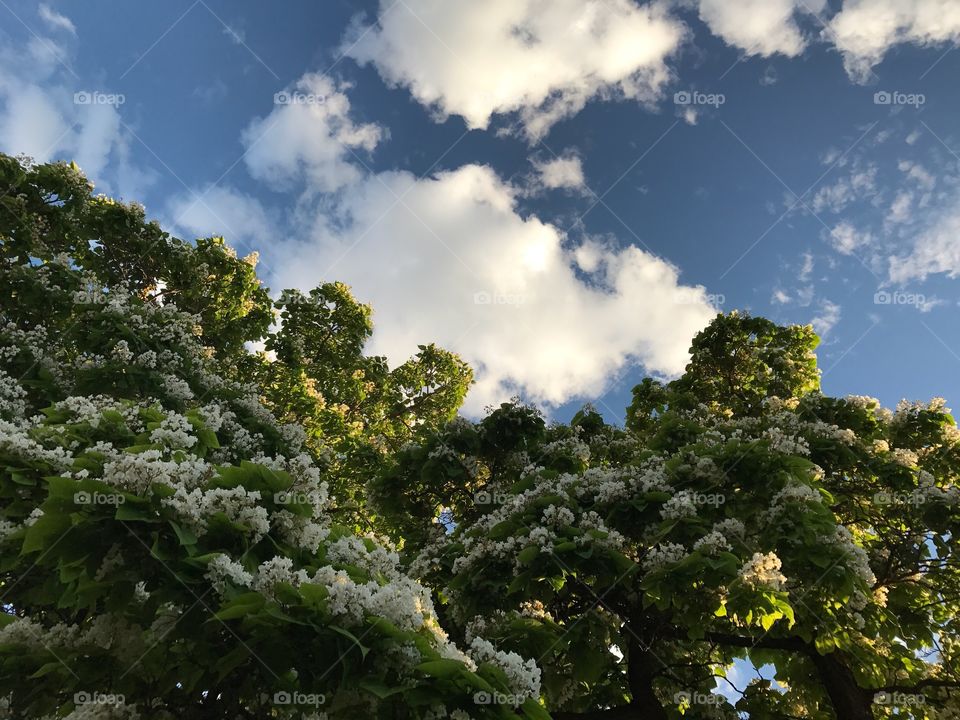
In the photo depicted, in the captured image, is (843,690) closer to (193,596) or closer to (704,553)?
(704,553)

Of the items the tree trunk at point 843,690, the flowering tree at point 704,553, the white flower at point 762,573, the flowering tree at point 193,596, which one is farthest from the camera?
the tree trunk at point 843,690

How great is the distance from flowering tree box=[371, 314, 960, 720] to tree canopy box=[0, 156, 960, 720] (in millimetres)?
53

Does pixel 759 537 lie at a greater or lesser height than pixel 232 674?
greater

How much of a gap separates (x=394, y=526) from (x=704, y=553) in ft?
25.7

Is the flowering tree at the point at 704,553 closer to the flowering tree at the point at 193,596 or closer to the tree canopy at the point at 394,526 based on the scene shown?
the tree canopy at the point at 394,526

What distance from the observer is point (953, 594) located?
10984mm

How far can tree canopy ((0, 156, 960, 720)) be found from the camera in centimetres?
468

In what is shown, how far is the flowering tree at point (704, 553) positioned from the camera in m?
7.99

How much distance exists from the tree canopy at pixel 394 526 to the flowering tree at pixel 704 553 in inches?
2.1

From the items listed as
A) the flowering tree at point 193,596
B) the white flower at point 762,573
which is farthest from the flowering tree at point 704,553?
the flowering tree at point 193,596

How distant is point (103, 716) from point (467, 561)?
4819 millimetres

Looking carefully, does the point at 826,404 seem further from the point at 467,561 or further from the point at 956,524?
the point at 467,561

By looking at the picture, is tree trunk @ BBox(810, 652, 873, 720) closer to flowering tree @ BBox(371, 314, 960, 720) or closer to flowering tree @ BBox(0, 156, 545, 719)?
flowering tree @ BBox(371, 314, 960, 720)

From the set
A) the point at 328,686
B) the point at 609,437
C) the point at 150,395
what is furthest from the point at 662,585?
the point at 150,395
